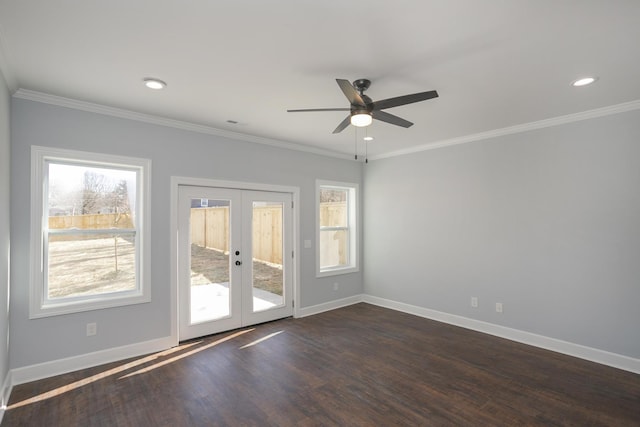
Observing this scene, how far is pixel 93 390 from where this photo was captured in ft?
9.46

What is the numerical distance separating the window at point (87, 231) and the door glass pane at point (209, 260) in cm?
59

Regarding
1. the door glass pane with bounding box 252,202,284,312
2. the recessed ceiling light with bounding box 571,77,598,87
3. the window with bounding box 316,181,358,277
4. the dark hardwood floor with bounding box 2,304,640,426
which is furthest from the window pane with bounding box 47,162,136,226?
the recessed ceiling light with bounding box 571,77,598,87

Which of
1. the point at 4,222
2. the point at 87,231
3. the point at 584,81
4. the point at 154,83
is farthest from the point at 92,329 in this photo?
the point at 584,81

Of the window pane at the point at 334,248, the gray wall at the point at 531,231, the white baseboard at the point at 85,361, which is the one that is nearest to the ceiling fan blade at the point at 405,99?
the gray wall at the point at 531,231

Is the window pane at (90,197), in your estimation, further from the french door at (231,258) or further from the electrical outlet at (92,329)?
the electrical outlet at (92,329)

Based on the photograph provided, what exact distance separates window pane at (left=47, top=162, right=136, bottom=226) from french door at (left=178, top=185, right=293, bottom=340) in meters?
0.58

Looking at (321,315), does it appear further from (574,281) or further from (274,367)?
(574,281)

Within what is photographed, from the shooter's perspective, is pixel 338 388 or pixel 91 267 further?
pixel 91 267

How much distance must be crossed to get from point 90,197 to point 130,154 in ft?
2.03

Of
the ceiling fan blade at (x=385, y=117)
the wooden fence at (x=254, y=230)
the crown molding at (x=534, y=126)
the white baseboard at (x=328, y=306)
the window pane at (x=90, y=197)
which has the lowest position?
the white baseboard at (x=328, y=306)

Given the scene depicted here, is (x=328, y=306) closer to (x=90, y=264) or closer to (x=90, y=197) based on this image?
(x=90, y=264)

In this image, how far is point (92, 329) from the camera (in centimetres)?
334

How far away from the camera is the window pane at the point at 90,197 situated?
3279mm

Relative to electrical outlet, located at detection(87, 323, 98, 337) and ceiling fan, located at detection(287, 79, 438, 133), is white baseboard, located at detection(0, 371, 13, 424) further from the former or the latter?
ceiling fan, located at detection(287, 79, 438, 133)
